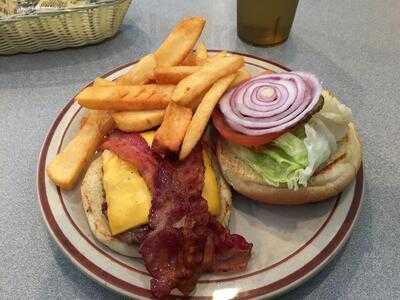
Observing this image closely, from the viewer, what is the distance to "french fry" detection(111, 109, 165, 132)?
1320mm

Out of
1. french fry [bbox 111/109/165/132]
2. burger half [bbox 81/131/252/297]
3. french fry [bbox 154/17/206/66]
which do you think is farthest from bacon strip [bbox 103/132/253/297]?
french fry [bbox 154/17/206/66]

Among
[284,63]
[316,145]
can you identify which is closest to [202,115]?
[316,145]

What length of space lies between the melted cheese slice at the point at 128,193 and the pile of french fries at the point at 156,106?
3.2 inches

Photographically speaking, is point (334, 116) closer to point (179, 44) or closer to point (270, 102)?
point (270, 102)

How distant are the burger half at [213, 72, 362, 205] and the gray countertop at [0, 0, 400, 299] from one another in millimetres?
226

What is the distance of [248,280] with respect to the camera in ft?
3.64

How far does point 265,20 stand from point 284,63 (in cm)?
20

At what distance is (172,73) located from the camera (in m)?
1.37

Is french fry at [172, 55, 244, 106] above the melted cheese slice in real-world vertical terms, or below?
above

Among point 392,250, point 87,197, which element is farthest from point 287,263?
point 87,197

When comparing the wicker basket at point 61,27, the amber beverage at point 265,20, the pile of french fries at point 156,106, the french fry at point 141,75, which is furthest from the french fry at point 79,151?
the amber beverage at point 265,20

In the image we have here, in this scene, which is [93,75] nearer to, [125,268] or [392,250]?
[125,268]

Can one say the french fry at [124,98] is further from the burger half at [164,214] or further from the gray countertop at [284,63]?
the gray countertop at [284,63]

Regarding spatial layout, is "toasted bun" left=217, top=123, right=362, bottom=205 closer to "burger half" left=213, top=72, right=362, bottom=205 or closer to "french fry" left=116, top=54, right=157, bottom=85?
"burger half" left=213, top=72, right=362, bottom=205
